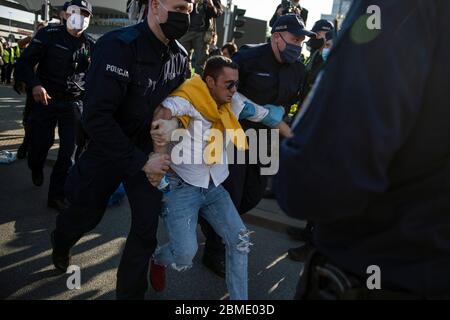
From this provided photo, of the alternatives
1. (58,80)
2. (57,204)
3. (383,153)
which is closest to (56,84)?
(58,80)

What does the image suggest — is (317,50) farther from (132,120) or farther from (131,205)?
(131,205)

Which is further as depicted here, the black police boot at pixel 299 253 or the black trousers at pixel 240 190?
the black police boot at pixel 299 253

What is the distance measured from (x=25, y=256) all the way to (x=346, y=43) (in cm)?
322

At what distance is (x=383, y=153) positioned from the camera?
0.85 m

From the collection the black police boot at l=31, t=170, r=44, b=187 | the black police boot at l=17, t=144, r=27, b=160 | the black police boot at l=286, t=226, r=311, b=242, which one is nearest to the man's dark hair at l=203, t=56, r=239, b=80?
the black police boot at l=286, t=226, r=311, b=242

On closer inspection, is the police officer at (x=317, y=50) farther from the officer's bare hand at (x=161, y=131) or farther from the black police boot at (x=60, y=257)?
the black police boot at (x=60, y=257)

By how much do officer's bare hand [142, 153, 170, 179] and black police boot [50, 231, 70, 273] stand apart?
3.73 ft

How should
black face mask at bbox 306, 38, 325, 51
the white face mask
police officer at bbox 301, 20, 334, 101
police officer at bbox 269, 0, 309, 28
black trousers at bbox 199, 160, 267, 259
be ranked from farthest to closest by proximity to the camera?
police officer at bbox 269, 0, 309, 28 → black face mask at bbox 306, 38, 325, 51 → the white face mask → police officer at bbox 301, 20, 334, 101 → black trousers at bbox 199, 160, 267, 259

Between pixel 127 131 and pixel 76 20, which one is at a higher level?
pixel 76 20

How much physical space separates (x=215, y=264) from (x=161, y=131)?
1454mm

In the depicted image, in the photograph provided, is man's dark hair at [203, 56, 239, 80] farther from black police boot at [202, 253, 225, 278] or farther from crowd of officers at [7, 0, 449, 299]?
black police boot at [202, 253, 225, 278]

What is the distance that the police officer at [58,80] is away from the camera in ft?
13.9

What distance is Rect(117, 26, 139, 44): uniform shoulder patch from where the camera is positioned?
2305 mm

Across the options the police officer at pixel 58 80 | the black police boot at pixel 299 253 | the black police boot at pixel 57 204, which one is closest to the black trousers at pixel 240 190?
the black police boot at pixel 299 253
